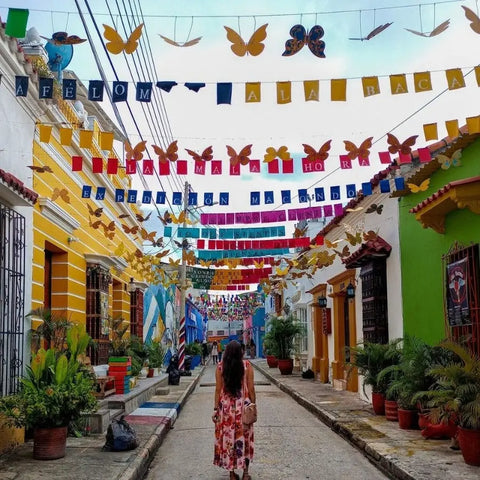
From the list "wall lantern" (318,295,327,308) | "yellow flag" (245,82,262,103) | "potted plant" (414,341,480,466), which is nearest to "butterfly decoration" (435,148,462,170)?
"potted plant" (414,341,480,466)

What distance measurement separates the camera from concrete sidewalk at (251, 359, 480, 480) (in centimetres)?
714

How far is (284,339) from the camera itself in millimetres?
26984

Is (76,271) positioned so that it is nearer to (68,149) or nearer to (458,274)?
(68,149)

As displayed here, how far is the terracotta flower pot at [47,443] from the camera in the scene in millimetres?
7777

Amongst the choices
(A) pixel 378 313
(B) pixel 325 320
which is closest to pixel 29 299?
(A) pixel 378 313

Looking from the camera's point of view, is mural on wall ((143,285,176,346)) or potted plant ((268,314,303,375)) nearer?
mural on wall ((143,285,176,346))

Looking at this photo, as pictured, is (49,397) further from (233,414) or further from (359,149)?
(359,149)

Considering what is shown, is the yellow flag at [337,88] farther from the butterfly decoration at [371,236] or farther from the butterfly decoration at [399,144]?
the butterfly decoration at [371,236]

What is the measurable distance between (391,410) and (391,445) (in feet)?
7.91

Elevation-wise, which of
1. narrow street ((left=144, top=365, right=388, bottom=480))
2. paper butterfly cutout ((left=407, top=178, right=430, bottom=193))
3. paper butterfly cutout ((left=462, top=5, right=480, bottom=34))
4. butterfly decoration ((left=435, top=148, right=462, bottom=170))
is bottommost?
narrow street ((left=144, top=365, right=388, bottom=480))

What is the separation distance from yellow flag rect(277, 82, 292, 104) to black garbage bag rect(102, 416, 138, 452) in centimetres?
474

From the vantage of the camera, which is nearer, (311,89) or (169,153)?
(311,89)

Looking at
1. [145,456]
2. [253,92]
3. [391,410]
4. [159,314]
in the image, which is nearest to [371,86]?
[253,92]

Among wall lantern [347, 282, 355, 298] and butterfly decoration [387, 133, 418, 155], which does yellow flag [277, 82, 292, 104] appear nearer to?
butterfly decoration [387, 133, 418, 155]
